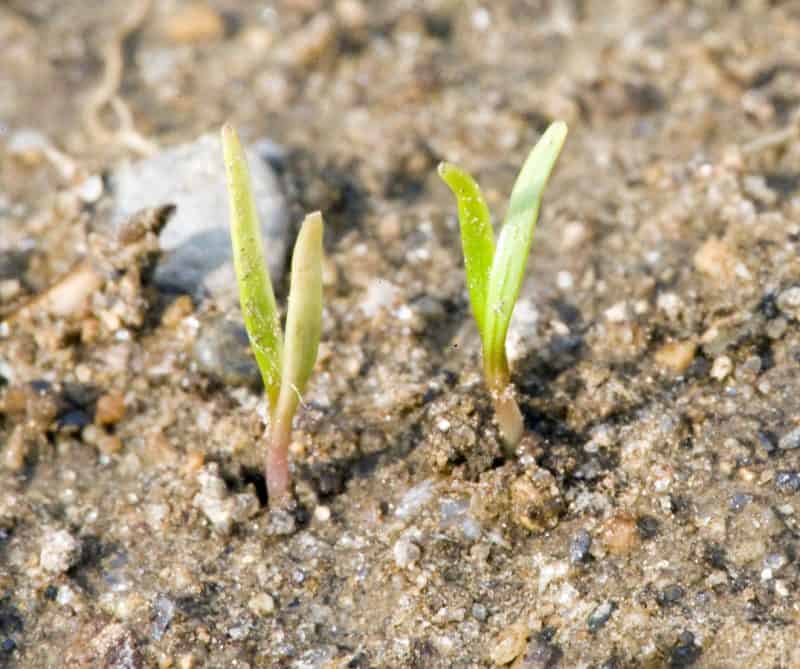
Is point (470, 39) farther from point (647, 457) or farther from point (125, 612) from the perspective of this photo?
point (125, 612)

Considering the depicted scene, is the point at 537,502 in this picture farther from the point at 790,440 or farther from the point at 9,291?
the point at 9,291

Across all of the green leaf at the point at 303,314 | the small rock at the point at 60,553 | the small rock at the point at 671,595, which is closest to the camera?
the green leaf at the point at 303,314

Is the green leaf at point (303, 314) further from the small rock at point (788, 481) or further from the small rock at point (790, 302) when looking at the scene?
the small rock at point (790, 302)

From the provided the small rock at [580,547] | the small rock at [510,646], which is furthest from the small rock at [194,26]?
the small rock at [510,646]

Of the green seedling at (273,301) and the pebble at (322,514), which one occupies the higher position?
the green seedling at (273,301)

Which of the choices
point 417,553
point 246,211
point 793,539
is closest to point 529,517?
point 417,553

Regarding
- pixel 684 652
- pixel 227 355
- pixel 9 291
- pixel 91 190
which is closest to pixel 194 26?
pixel 91 190
